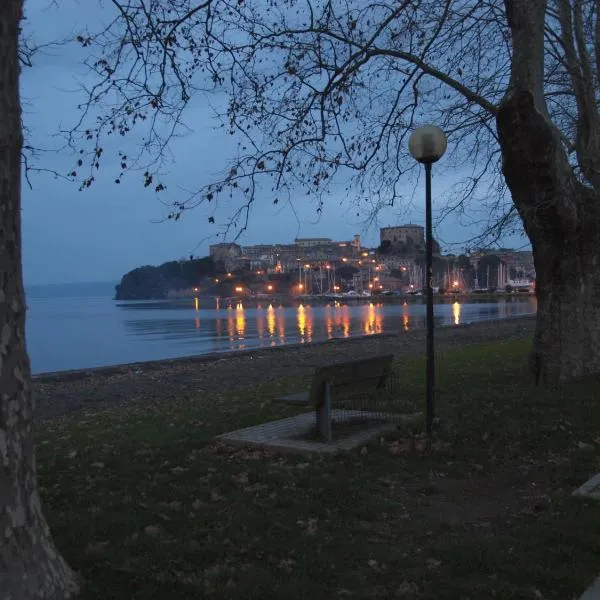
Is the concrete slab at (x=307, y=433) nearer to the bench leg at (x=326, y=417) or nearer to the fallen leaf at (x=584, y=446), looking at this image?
the bench leg at (x=326, y=417)

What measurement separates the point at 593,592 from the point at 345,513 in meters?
1.99

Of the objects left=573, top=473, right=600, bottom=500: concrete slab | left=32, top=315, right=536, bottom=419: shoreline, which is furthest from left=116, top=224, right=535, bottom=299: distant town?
left=573, top=473, right=600, bottom=500: concrete slab

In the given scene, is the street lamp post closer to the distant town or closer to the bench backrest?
the bench backrest

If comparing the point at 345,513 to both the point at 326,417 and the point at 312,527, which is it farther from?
the point at 326,417

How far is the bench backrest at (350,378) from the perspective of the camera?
7.32 meters

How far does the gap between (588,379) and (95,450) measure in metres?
7.05

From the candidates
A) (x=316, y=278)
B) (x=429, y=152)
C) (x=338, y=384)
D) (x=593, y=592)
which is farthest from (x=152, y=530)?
(x=316, y=278)

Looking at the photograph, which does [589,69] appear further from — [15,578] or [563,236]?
[15,578]

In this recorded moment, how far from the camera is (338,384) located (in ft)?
24.9

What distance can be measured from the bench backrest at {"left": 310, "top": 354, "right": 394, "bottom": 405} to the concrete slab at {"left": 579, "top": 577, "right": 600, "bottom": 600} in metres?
3.90

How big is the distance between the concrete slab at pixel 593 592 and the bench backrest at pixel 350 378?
3.90 metres

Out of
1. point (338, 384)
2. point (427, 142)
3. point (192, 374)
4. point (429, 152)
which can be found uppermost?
point (427, 142)

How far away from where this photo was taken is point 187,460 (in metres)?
6.90

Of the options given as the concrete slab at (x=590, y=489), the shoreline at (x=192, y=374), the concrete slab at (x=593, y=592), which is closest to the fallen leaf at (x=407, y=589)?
the concrete slab at (x=593, y=592)
